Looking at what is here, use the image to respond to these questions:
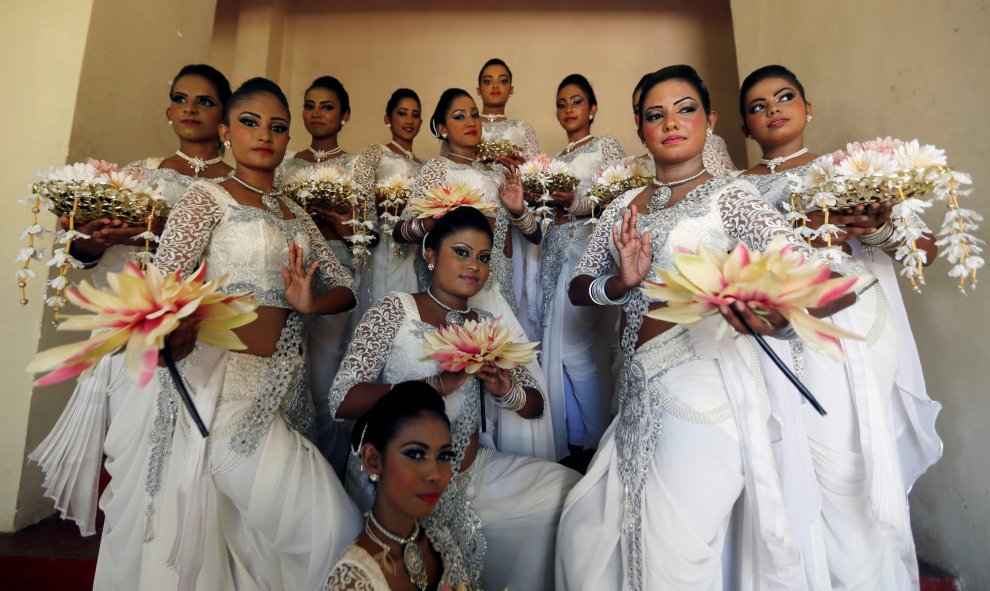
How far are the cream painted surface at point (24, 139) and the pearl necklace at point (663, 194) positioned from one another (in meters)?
3.41

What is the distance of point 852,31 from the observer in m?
3.78

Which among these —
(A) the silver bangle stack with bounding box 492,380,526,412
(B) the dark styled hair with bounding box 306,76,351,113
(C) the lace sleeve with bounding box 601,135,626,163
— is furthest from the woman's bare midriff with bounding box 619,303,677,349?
(B) the dark styled hair with bounding box 306,76,351,113

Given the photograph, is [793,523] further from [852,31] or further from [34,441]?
[34,441]

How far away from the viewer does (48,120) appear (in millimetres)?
3520

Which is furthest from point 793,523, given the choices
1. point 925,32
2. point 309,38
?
point 309,38

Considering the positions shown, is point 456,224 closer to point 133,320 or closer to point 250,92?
point 250,92

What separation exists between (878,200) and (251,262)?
100 inches

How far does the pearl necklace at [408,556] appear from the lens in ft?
6.58

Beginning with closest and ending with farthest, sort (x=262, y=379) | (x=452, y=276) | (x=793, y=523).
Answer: (x=793, y=523) < (x=262, y=379) < (x=452, y=276)

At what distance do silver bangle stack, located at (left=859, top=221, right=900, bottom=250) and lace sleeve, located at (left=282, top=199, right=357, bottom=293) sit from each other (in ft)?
7.75

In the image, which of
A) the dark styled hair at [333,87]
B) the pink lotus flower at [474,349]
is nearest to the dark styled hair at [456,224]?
the pink lotus flower at [474,349]

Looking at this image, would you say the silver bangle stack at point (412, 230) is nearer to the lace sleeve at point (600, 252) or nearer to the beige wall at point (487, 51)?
the lace sleeve at point (600, 252)

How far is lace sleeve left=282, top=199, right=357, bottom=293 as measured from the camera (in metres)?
2.88

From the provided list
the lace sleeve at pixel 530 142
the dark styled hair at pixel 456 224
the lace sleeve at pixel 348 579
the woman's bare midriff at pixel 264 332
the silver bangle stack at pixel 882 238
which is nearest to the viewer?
the lace sleeve at pixel 348 579
